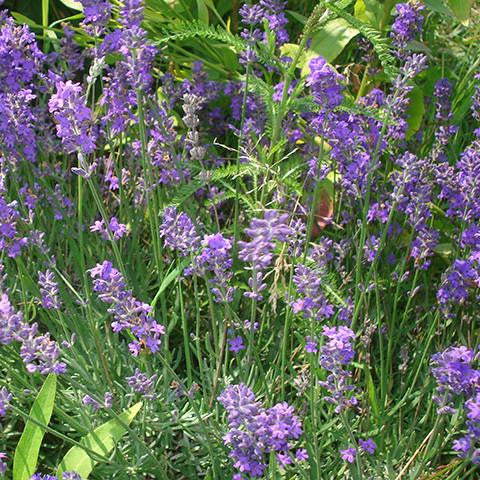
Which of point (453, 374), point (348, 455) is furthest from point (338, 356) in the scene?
point (348, 455)

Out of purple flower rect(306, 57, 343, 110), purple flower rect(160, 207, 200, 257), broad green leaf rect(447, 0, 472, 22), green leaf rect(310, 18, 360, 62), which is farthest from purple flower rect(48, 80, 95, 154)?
broad green leaf rect(447, 0, 472, 22)

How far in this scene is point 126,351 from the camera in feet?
7.90

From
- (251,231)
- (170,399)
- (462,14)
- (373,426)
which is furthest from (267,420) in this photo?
(462,14)

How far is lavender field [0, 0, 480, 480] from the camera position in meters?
1.80

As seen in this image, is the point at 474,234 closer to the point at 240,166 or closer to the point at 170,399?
the point at 240,166

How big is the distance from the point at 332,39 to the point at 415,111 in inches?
15.5

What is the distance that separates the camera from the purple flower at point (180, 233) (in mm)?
1797

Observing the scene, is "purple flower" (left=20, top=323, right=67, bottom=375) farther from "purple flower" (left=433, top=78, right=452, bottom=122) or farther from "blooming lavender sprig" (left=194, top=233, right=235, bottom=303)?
"purple flower" (left=433, top=78, right=452, bottom=122)

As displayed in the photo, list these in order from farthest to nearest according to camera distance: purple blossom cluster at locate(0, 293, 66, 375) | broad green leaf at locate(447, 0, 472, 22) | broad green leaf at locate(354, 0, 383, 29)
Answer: broad green leaf at locate(354, 0, 383, 29) → broad green leaf at locate(447, 0, 472, 22) → purple blossom cluster at locate(0, 293, 66, 375)

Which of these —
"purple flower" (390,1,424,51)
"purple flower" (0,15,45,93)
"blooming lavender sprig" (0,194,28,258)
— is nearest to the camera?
"blooming lavender sprig" (0,194,28,258)

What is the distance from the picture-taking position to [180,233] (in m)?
1.87

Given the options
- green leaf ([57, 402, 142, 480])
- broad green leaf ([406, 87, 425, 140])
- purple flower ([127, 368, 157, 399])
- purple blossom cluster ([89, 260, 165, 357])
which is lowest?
green leaf ([57, 402, 142, 480])

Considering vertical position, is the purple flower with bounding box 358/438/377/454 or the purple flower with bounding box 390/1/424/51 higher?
the purple flower with bounding box 390/1/424/51

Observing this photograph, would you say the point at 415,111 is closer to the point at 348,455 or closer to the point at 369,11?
the point at 369,11
